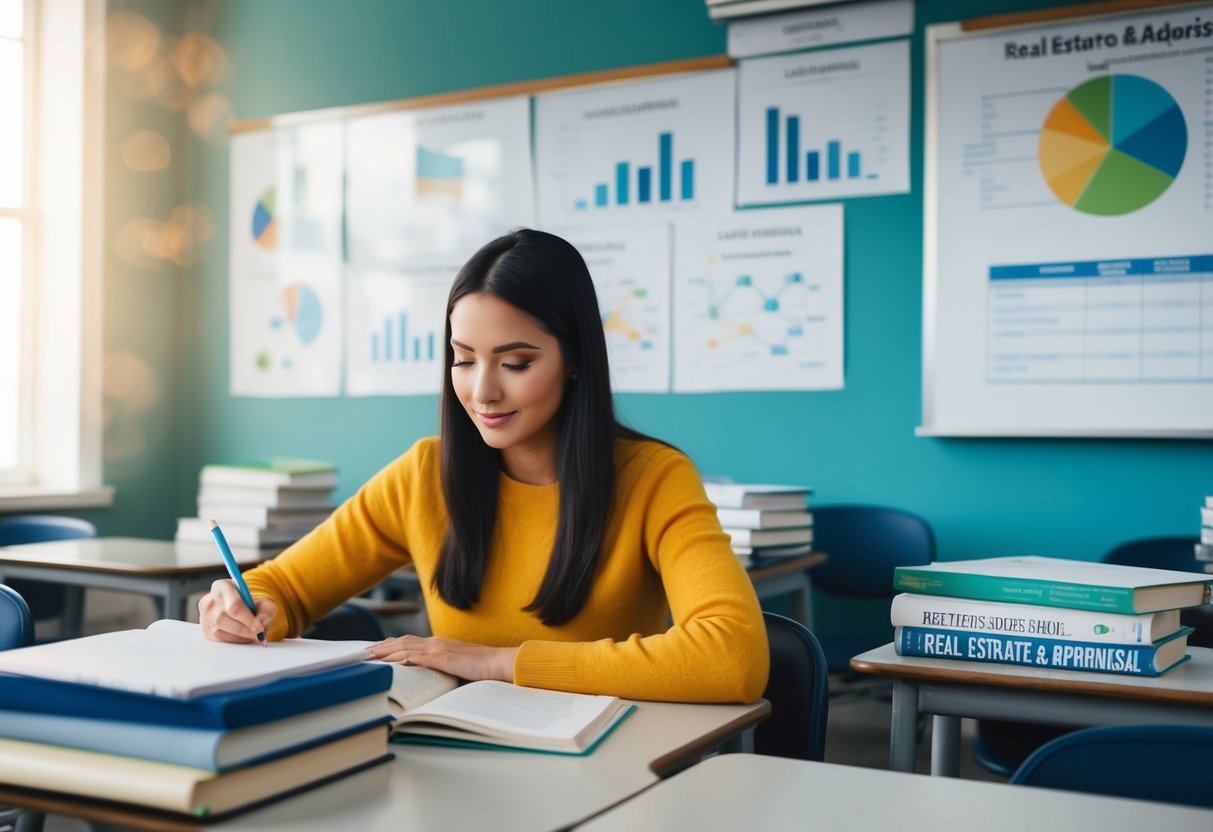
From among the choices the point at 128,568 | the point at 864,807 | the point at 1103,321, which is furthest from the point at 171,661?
the point at 1103,321

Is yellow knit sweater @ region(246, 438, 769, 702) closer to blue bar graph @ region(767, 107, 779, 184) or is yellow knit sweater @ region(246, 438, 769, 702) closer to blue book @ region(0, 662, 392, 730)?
blue book @ region(0, 662, 392, 730)

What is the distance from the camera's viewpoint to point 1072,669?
166 cm

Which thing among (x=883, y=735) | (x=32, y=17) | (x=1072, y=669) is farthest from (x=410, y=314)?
(x=1072, y=669)

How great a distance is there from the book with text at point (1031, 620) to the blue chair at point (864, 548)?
1634 millimetres

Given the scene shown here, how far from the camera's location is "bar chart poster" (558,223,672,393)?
12.9ft

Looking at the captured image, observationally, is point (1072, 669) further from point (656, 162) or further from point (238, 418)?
point (238, 418)

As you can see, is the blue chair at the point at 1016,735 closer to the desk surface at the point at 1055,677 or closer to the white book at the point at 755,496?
the desk surface at the point at 1055,677

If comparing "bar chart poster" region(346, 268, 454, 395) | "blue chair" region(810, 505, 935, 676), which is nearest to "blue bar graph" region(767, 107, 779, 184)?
"blue chair" region(810, 505, 935, 676)

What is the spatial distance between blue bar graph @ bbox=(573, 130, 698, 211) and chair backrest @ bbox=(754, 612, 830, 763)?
2480 mm

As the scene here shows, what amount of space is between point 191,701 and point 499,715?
36 centimetres

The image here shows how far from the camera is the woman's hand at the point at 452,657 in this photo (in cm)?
142

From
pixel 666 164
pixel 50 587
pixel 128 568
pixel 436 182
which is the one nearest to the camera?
pixel 128 568

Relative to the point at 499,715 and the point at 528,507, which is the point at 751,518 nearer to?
the point at 528,507

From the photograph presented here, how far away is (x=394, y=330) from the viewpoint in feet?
14.6
